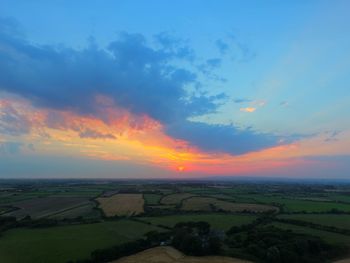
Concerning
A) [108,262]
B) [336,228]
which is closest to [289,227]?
[336,228]

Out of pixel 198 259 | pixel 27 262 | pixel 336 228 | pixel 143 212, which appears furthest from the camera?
pixel 143 212

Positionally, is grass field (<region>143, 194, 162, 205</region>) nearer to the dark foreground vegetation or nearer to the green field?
the dark foreground vegetation

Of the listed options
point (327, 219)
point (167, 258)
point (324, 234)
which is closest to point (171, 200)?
point (327, 219)

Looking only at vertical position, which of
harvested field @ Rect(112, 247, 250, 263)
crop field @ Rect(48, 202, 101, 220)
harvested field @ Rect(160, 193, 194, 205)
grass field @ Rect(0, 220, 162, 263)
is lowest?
harvested field @ Rect(112, 247, 250, 263)

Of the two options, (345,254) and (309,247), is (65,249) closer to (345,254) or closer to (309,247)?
(309,247)

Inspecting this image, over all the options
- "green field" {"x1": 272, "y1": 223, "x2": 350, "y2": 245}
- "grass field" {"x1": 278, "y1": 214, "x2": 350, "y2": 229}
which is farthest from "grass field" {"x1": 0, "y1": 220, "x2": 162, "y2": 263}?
"grass field" {"x1": 278, "y1": 214, "x2": 350, "y2": 229}

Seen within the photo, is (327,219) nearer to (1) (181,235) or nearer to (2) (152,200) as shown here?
(1) (181,235)

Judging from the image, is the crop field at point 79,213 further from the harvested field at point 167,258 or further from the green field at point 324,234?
the green field at point 324,234
